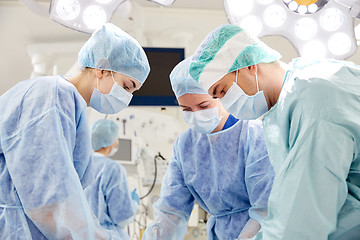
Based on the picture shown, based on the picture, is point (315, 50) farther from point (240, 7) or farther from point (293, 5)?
point (240, 7)

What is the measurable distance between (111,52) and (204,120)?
0.54m

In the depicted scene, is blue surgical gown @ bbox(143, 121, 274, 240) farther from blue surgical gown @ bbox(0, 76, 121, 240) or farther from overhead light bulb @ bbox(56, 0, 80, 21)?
overhead light bulb @ bbox(56, 0, 80, 21)

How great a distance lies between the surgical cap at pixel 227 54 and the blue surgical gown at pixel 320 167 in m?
0.34

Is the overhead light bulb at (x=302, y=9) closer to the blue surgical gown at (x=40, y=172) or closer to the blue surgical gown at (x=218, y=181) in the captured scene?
the blue surgical gown at (x=218, y=181)

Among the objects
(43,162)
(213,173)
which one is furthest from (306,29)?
(43,162)

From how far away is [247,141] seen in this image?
1.63 metres

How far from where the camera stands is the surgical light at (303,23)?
5.02ft

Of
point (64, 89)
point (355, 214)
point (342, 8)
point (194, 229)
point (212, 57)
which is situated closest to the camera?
point (355, 214)

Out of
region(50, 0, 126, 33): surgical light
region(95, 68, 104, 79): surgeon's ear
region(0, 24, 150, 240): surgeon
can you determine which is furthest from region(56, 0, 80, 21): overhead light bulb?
region(0, 24, 150, 240): surgeon

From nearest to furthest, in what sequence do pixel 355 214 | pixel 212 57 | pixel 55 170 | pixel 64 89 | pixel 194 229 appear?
pixel 355 214 < pixel 55 170 < pixel 64 89 < pixel 212 57 < pixel 194 229

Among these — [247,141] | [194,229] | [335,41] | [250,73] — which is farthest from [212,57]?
[194,229]

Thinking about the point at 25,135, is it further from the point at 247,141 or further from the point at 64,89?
the point at 247,141

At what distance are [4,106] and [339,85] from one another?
3.43 feet

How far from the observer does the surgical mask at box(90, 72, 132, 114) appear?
1585 millimetres
